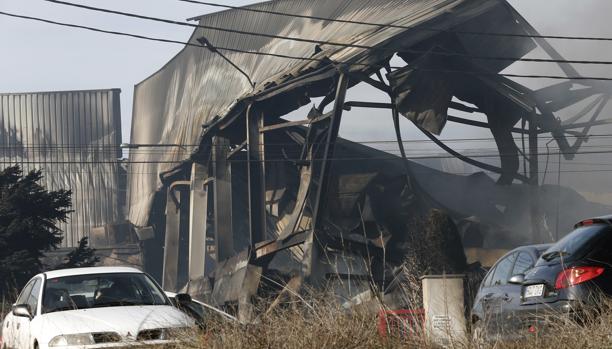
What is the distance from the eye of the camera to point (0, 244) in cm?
3027

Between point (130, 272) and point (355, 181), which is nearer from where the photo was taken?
point (130, 272)

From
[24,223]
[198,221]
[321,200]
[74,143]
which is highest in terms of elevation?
[74,143]

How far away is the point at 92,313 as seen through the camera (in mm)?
11047

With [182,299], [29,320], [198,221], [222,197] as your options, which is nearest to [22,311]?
[29,320]

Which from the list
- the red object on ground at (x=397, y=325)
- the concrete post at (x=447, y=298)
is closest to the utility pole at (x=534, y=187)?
the concrete post at (x=447, y=298)

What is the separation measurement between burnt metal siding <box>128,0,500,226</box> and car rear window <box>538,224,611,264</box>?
2015 cm

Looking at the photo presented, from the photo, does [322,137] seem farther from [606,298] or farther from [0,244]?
[606,298]

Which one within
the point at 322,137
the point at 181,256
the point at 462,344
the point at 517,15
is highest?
the point at 517,15

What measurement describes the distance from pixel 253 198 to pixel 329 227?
9.22 feet

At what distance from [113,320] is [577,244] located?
4.76 metres

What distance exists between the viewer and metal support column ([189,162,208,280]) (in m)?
41.6

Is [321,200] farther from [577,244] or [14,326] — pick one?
[577,244]

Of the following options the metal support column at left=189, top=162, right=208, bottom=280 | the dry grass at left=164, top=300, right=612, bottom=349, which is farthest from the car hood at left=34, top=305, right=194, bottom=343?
the metal support column at left=189, top=162, right=208, bottom=280

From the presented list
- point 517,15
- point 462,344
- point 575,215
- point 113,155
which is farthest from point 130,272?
point 113,155
